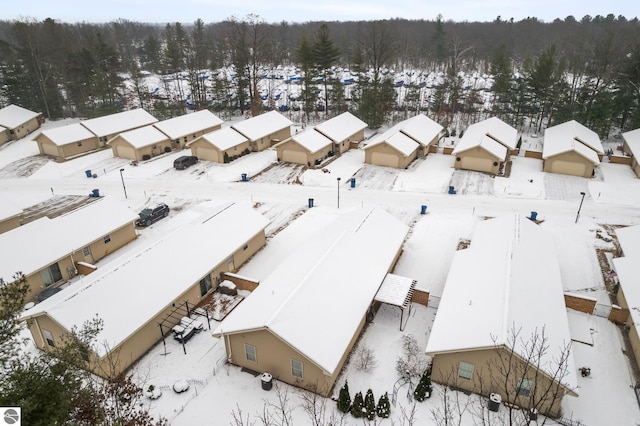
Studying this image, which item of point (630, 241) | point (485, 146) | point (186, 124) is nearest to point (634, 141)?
point (485, 146)

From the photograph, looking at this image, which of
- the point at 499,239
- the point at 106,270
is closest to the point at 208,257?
the point at 106,270

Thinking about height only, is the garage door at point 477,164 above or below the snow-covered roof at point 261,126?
below

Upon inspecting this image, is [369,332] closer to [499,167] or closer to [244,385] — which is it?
[244,385]

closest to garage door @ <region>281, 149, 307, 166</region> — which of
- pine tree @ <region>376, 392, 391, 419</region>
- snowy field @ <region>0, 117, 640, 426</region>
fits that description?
snowy field @ <region>0, 117, 640, 426</region>

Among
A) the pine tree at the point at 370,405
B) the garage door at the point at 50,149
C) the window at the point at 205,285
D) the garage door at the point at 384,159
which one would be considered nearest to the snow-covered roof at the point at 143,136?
the garage door at the point at 50,149

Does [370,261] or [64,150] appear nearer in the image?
[370,261]

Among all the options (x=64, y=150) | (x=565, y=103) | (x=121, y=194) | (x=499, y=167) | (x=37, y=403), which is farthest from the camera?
(x=565, y=103)

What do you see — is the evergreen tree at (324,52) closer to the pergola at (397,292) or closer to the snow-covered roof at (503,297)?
the snow-covered roof at (503,297)
